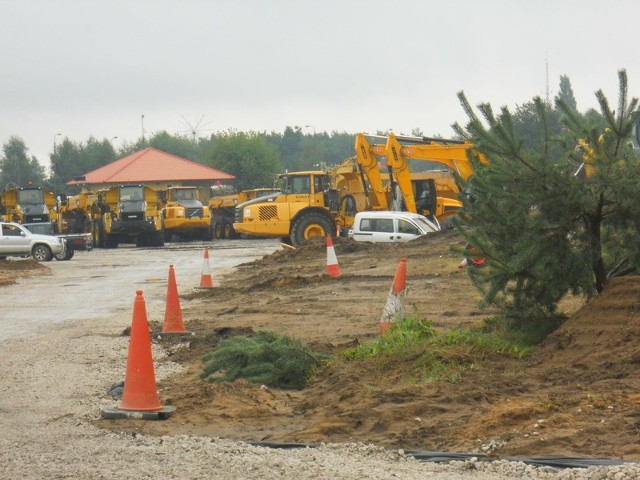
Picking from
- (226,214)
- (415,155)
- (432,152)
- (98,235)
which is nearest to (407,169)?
(415,155)

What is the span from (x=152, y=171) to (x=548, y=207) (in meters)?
97.0

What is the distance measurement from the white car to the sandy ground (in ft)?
93.2

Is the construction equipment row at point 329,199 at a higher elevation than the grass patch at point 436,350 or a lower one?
higher

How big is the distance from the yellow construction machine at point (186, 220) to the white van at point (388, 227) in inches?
969

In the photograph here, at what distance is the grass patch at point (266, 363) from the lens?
36.2 ft

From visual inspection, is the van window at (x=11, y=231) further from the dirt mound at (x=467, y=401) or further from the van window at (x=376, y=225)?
the dirt mound at (x=467, y=401)

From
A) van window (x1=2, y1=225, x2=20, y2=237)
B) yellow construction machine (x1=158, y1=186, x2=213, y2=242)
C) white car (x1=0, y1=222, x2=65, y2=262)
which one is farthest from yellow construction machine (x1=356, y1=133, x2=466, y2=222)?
yellow construction machine (x1=158, y1=186, x2=213, y2=242)

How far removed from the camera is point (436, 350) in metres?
10.9

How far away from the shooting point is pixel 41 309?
20.8m

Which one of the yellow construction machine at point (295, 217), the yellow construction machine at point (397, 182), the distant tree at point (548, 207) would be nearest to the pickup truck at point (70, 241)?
the yellow construction machine at point (295, 217)

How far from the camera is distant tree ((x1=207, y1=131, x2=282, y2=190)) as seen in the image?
12140 centimetres

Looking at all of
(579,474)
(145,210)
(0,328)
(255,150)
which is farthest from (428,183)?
(255,150)

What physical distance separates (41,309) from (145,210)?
116ft

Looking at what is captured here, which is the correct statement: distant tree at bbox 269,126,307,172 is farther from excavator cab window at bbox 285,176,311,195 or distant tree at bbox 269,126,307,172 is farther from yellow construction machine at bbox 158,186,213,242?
excavator cab window at bbox 285,176,311,195
